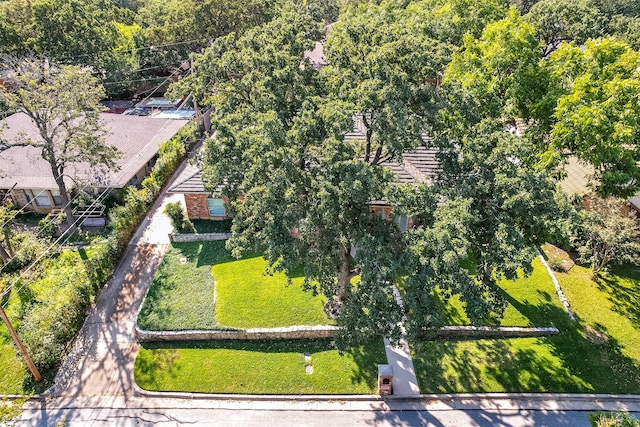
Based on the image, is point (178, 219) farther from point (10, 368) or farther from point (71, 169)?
point (10, 368)

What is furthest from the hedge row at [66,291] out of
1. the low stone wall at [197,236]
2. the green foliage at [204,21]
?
the green foliage at [204,21]

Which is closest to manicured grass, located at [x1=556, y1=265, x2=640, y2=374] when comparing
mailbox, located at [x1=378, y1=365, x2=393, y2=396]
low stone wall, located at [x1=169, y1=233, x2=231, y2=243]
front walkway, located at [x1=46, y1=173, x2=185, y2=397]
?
mailbox, located at [x1=378, y1=365, x2=393, y2=396]

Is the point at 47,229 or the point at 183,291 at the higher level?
the point at 47,229

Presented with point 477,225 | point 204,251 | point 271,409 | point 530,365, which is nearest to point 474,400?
point 530,365

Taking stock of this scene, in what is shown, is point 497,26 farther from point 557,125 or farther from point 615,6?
point 615,6

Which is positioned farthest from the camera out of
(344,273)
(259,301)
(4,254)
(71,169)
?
(71,169)

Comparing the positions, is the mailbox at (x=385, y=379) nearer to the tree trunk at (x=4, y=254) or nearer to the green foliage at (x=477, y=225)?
the green foliage at (x=477, y=225)
